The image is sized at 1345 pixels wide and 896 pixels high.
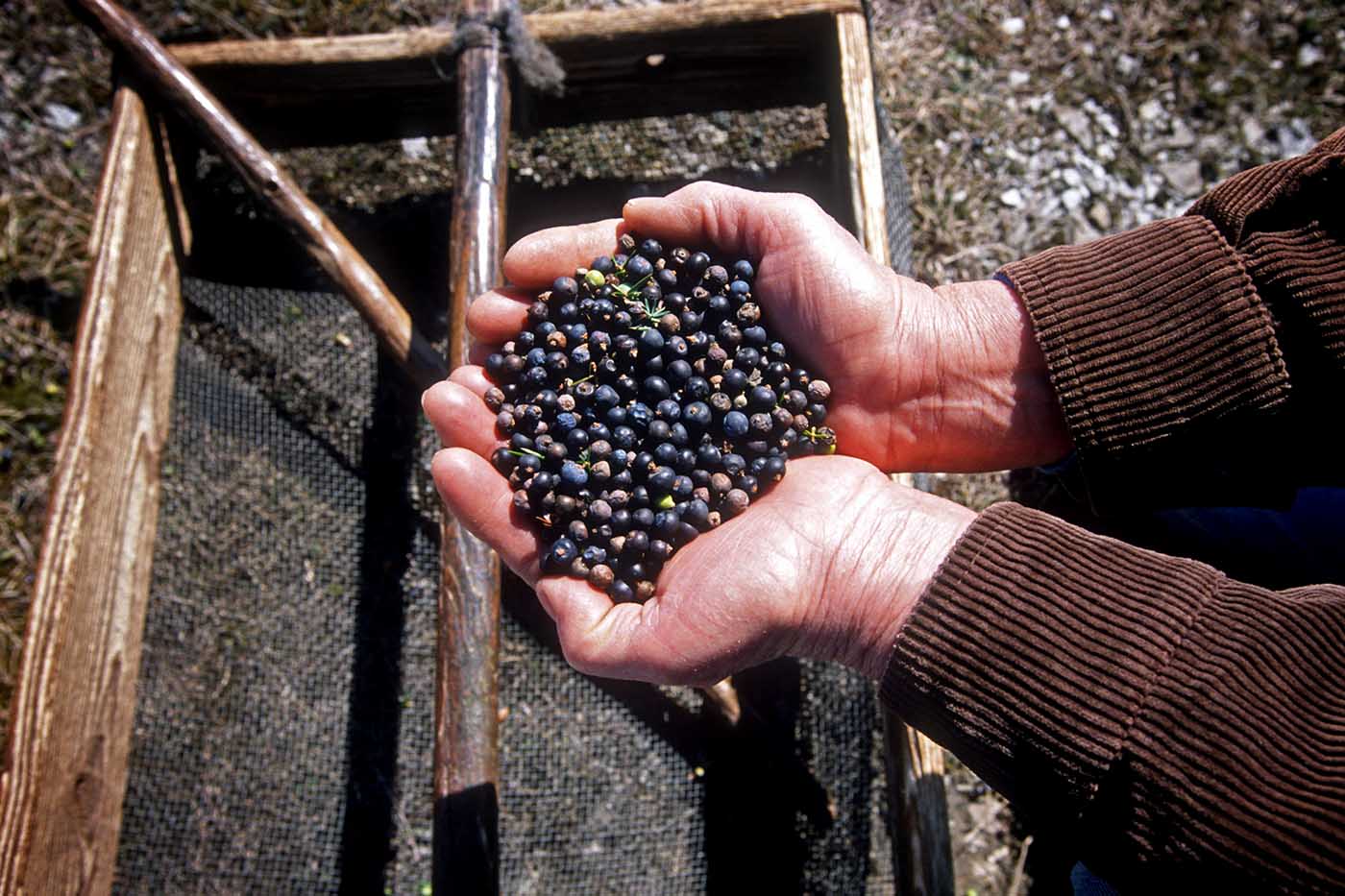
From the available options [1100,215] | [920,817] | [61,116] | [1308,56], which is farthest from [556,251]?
[1308,56]

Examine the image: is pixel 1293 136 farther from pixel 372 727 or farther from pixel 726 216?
pixel 372 727

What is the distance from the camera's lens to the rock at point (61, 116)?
3.29 meters

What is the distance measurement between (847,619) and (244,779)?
7.21 ft

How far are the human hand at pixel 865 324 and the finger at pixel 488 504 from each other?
1.22 feet

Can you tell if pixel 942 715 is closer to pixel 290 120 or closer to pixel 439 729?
pixel 439 729

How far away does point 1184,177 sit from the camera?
3.27m

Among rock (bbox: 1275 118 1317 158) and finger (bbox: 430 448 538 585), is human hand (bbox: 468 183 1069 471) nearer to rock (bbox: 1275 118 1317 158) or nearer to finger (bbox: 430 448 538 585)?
finger (bbox: 430 448 538 585)

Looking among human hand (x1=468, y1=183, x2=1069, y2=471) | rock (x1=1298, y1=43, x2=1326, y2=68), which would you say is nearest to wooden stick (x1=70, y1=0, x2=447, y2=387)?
human hand (x1=468, y1=183, x2=1069, y2=471)

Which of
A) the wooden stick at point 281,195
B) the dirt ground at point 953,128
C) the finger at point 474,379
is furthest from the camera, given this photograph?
the dirt ground at point 953,128

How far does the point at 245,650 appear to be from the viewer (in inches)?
112

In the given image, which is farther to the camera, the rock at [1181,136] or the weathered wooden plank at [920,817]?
the rock at [1181,136]

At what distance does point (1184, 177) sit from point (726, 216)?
233cm

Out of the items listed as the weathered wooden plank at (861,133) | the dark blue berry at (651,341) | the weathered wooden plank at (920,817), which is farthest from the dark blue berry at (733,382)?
the weathered wooden plank at (920,817)

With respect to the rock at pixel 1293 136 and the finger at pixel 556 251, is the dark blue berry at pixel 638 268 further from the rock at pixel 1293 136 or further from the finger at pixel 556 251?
the rock at pixel 1293 136
